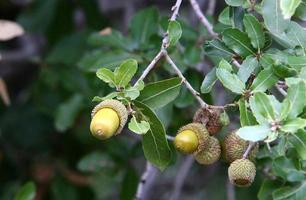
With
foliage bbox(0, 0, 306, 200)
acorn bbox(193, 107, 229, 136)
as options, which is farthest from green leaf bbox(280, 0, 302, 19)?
acorn bbox(193, 107, 229, 136)

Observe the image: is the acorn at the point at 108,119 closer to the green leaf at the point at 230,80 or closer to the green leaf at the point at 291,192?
the green leaf at the point at 230,80

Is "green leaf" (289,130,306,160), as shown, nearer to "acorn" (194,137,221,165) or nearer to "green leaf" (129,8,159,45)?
"acorn" (194,137,221,165)

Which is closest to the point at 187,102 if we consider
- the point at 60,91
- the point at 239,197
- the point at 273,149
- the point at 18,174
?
the point at 273,149

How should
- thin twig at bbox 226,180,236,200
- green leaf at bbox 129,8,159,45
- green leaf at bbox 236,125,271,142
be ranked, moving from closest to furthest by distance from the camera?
green leaf at bbox 236,125,271,142 < green leaf at bbox 129,8,159,45 < thin twig at bbox 226,180,236,200

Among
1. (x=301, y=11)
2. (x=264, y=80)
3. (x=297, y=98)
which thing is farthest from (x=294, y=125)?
(x=301, y=11)

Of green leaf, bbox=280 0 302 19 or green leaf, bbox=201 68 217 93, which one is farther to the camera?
green leaf, bbox=201 68 217 93
